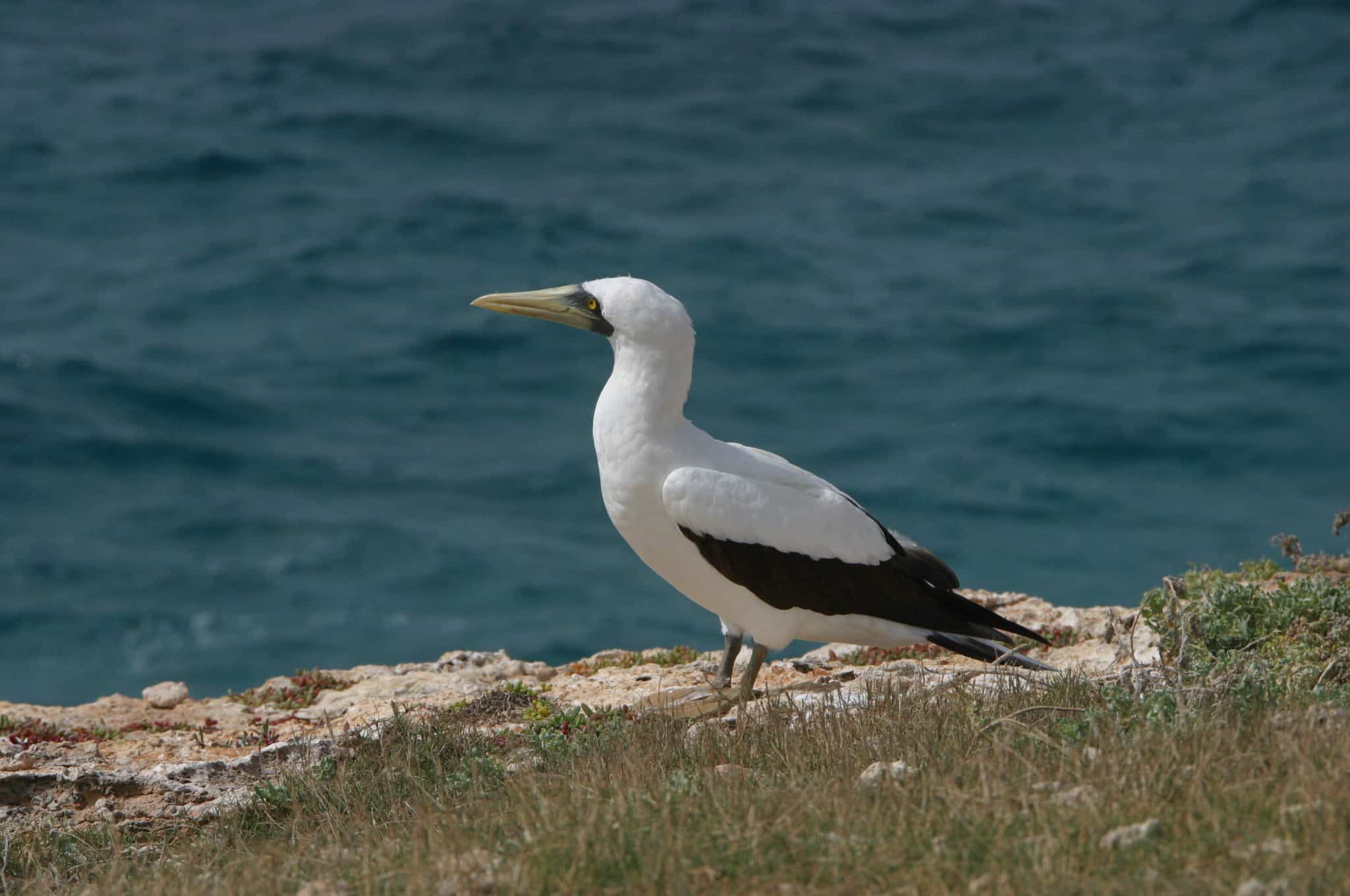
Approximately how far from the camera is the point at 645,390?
711cm

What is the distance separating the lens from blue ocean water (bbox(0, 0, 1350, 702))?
66.9ft

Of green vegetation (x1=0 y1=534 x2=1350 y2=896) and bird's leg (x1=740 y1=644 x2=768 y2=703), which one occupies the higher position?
green vegetation (x1=0 y1=534 x2=1350 y2=896)

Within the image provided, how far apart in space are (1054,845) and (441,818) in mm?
2121

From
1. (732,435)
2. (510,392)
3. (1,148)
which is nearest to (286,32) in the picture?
(1,148)

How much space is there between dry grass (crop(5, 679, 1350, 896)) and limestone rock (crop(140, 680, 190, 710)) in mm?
2948

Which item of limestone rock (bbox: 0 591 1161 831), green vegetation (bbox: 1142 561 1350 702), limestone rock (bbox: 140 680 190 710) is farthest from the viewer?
limestone rock (bbox: 140 680 190 710)

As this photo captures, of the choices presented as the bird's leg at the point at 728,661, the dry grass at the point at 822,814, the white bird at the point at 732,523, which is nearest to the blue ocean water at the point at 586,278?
the bird's leg at the point at 728,661

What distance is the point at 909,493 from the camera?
22016mm

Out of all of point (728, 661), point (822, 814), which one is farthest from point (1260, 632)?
point (822, 814)

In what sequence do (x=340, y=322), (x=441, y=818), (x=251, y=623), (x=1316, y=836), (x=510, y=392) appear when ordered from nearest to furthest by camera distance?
(x=1316, y=836), (x=441, y=818), (x=251, y=623), (x=510, y=392), (x=340, y=322)

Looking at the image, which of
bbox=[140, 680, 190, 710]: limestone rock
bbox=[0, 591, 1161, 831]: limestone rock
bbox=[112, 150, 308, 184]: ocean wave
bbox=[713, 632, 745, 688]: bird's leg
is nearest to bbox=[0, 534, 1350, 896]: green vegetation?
bbox=[0, 591, 1161, 831]: limestone rock

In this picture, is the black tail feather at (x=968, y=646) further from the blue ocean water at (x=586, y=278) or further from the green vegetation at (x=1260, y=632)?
the blue ocean water at (x=586, y=278)

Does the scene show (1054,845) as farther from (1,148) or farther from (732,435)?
(1,148)

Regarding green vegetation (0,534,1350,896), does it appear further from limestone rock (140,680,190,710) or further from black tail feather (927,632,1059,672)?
limestone rock (140,680,190,710)
